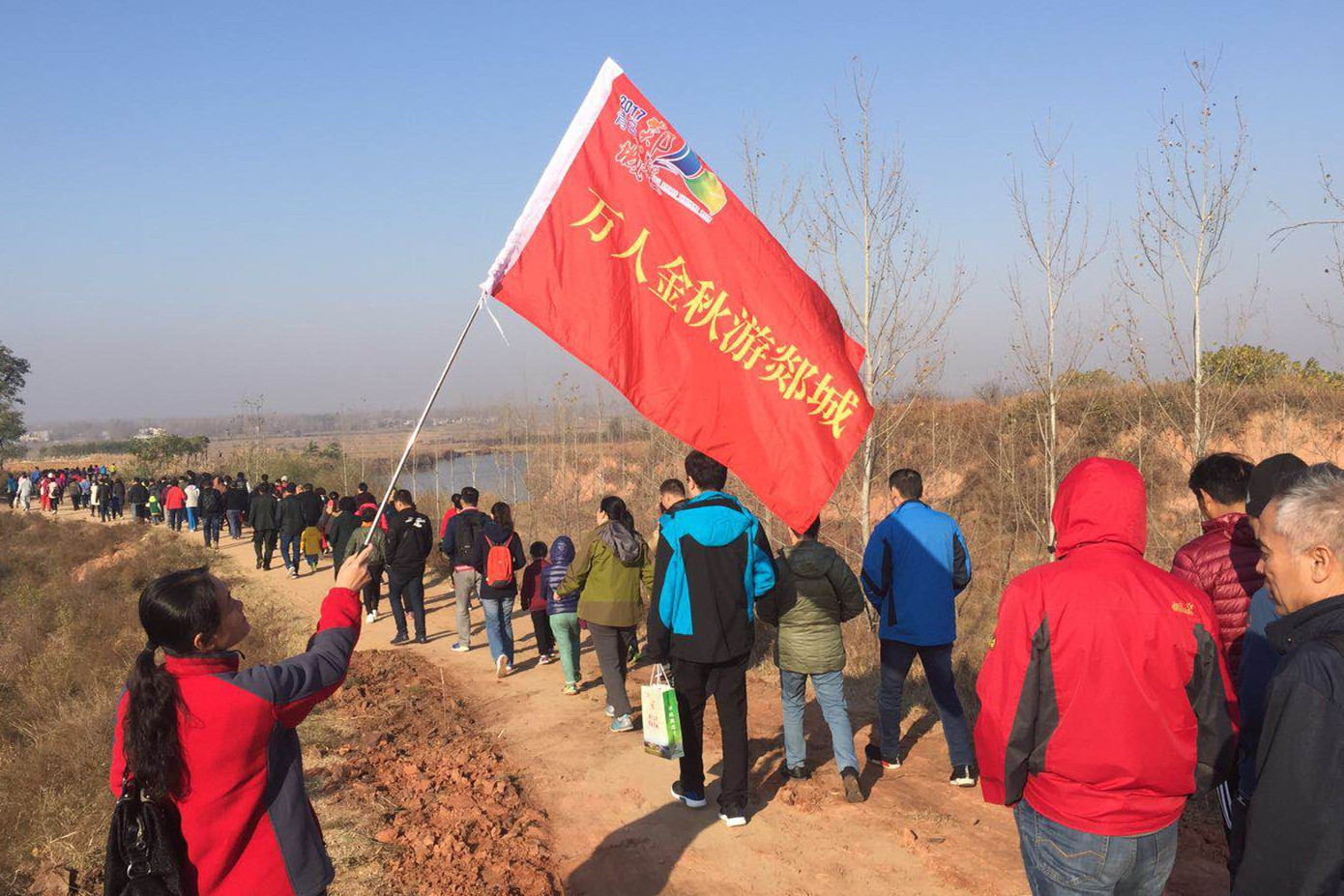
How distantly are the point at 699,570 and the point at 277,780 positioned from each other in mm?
2864

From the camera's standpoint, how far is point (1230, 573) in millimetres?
3928

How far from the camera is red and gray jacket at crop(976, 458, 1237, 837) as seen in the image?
2729 mm

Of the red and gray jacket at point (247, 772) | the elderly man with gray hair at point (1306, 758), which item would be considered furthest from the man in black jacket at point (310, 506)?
the elderly man with gray hair at point (1306, 758)

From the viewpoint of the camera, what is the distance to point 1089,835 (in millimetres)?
2775

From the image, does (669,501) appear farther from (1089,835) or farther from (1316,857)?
(1316,857)

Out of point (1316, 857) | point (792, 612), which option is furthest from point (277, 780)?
point (792, 612)

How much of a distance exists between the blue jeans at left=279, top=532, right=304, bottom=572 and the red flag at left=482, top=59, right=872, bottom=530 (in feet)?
51.7

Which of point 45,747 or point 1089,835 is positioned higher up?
point 1089,835

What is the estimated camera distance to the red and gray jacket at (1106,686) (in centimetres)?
273

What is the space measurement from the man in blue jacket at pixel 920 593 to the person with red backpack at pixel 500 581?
14.8 ft

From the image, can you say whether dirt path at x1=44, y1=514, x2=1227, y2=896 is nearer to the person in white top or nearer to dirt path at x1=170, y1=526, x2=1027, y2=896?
dirt path at x1=170, y1=526, x2=1027, y2=896

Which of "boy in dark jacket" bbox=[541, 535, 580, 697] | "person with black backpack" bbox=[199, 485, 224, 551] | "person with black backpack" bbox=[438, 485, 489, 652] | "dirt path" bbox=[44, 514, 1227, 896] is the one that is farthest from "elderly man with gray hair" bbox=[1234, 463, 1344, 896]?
"person with black backpack" bbox=[199, 485, 224, 551]

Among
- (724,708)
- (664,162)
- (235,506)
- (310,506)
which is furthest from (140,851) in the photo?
(235,506)

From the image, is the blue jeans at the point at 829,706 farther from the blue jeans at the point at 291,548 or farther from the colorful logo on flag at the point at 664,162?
the blue jeans at the point at 291,548
